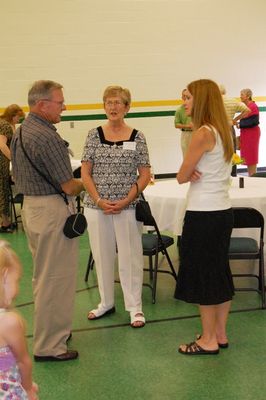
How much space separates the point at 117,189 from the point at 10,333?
2.02 meters

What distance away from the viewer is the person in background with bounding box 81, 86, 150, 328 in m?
3.47

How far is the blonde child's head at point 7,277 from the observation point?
5.08 feet

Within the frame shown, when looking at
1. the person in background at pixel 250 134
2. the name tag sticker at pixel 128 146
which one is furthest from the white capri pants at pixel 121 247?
the person in background at pixel 250 134

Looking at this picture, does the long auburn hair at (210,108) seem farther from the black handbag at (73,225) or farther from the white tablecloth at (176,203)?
the white tablecloth at (176,203)

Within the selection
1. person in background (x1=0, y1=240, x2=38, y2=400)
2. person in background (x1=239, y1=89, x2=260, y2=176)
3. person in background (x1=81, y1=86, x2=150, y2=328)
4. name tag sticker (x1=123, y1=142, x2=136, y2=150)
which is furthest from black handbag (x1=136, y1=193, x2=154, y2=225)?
person in background (x1=239, y1=89, x2=260, y2=176)

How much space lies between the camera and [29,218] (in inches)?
118

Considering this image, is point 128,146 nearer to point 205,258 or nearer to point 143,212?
Answer: point 143,212

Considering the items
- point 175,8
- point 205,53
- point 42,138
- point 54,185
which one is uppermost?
point 175,8

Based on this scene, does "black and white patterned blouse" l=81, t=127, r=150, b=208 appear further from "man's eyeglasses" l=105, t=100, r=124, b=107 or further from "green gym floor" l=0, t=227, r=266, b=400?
"green gym floor" l=0, t=227, r=266, b=400

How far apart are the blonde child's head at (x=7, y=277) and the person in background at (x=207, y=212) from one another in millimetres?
1485

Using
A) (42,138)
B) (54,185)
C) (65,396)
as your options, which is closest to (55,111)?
(42,138)

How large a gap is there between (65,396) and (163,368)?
22.4 inches

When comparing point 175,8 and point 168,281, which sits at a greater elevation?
point 175,8

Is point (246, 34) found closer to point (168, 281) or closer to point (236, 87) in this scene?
point (236, 87)
